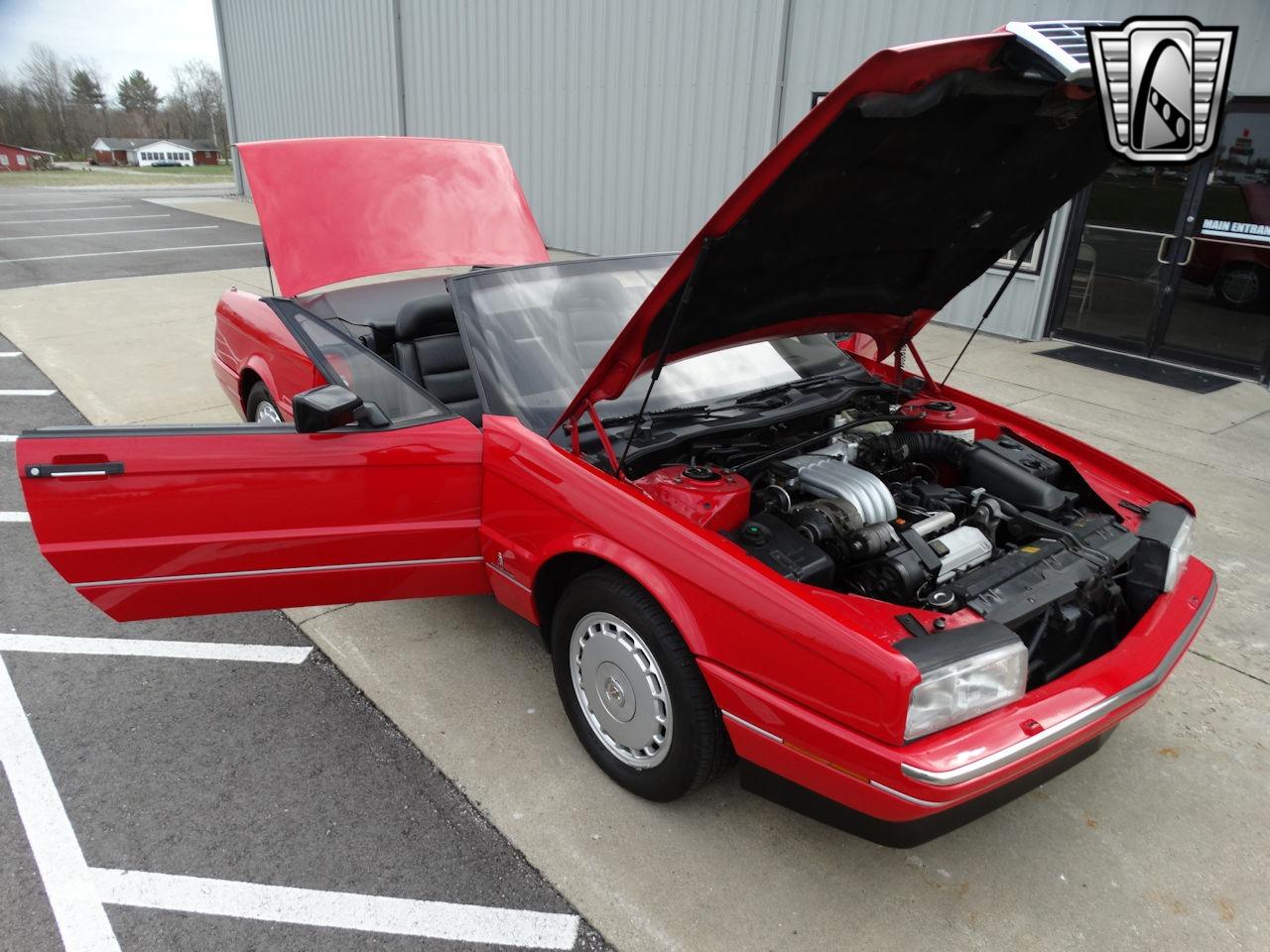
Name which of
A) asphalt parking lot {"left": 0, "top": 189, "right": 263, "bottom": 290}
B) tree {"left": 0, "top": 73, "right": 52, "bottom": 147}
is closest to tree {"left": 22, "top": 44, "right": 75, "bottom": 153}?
tree {"left": 0, "top": 73, "right": 52, "bottom": 147}

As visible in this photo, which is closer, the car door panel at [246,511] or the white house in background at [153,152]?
the car door panel at [246,511]

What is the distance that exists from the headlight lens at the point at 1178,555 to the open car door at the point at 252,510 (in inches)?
82.9

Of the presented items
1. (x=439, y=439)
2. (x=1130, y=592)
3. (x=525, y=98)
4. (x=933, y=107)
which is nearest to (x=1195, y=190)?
(x=1130, y=592)

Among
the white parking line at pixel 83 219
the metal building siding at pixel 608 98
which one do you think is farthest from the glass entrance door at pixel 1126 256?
the white parking line at pixel 83 219

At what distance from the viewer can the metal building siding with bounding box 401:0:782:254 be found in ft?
32.7

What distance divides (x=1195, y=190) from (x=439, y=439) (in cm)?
733

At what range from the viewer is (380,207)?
3.78m

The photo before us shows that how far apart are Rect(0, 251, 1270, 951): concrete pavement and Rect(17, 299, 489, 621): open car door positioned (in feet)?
1.69

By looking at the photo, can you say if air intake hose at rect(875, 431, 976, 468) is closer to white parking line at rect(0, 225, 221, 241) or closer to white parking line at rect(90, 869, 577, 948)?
white parking line at rect(90, 869, 577, 948)

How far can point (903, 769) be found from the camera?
1815mm

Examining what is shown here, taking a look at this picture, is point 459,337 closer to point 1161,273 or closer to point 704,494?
point 704,494

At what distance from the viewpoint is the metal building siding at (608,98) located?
32.7 ft

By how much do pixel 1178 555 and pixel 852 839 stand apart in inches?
50.3

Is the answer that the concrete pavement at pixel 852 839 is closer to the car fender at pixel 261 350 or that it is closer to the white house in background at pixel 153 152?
the car fender at pixel 261 350
